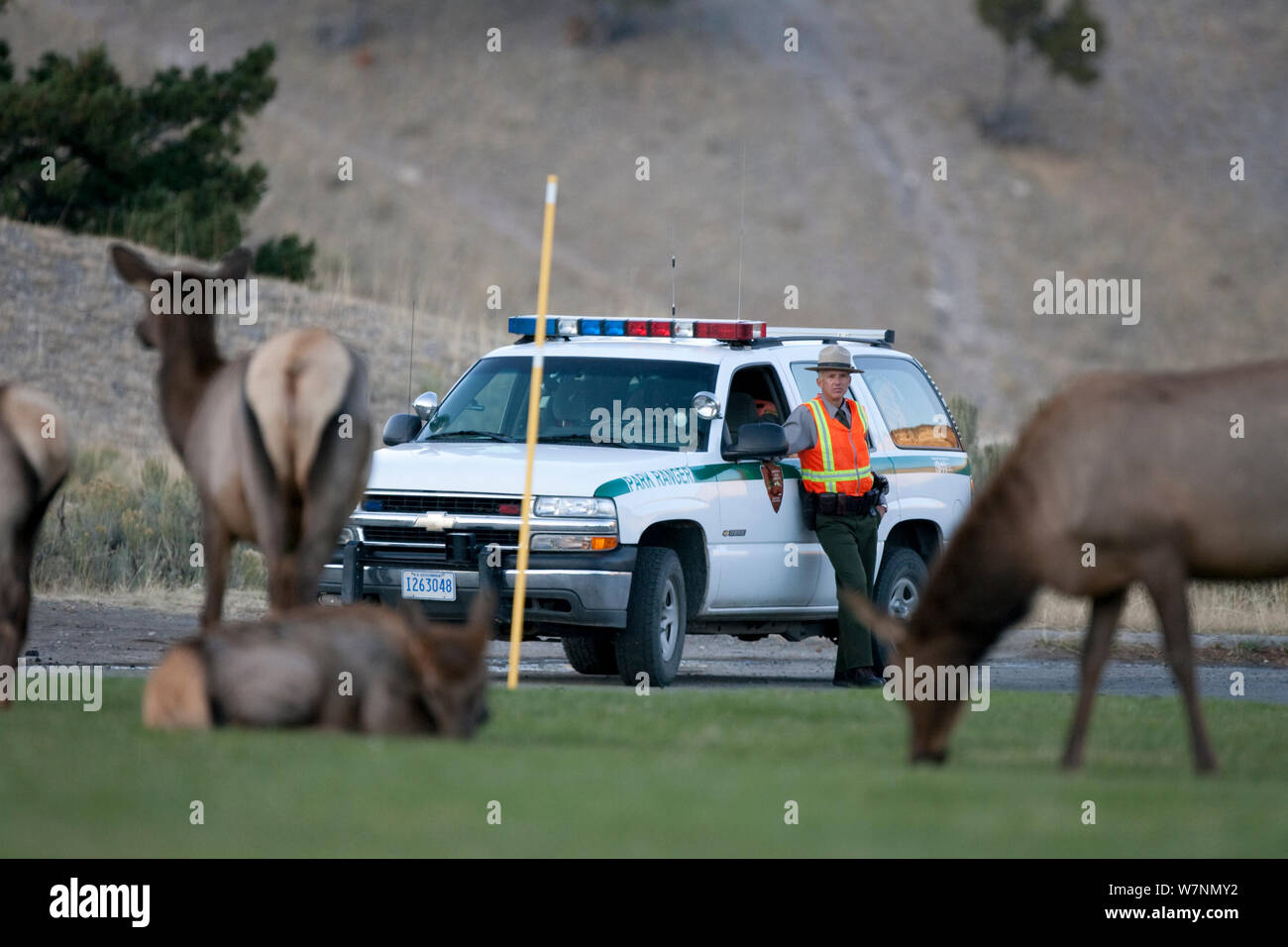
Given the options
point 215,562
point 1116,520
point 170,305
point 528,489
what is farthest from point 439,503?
point 1116,520

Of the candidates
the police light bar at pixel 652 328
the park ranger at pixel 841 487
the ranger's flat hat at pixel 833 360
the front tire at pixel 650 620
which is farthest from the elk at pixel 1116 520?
the police light bar at pixel 652 328

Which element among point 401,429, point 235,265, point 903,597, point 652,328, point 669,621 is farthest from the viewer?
point 903,597

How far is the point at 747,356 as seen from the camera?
16.2m

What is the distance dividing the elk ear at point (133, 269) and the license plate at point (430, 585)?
4.02 m

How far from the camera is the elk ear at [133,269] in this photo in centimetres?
1109

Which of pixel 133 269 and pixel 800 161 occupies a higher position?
pixel 800 161

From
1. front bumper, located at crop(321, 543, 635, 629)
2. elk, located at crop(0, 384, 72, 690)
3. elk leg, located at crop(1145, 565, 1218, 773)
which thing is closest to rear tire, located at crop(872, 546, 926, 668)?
front bumper, located at crop(321, 543, 635, 629)

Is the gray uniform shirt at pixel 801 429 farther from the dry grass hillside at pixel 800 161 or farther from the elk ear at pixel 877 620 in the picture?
the dry grass hillside at pixel 800 161

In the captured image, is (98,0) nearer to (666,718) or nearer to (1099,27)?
(1099,27)

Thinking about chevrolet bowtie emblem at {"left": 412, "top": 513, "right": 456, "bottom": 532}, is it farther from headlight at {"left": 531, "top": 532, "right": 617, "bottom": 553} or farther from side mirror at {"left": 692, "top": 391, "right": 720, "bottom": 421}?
side mirror at {"left": 692, "top": 391, "right": 720, "bottom": 421}

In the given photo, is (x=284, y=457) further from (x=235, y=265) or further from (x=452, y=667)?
(x=452, y=667)

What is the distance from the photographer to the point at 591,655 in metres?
16.7

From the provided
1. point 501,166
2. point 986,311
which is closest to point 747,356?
point 986,311

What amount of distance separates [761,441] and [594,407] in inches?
54.5
